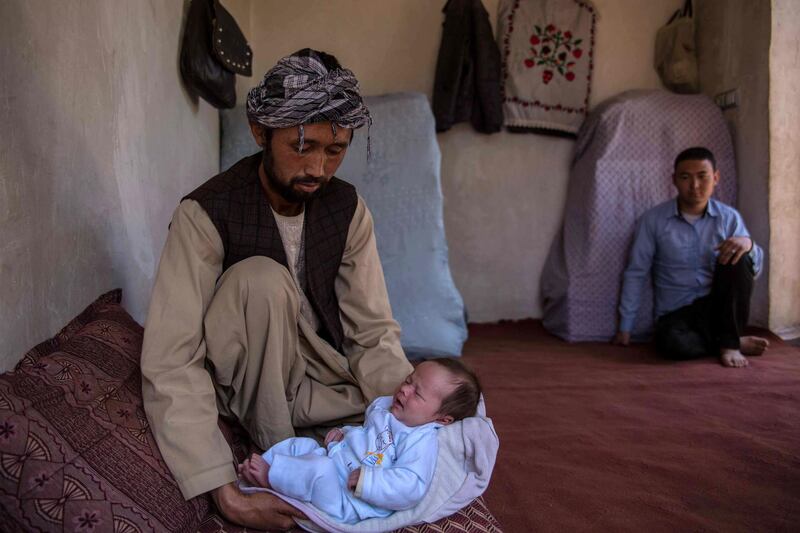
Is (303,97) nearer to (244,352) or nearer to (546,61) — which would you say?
(244,352)

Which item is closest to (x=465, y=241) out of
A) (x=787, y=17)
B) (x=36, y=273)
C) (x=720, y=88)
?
(x=720, y=88)

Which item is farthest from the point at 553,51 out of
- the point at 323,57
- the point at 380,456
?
the point at 380,456

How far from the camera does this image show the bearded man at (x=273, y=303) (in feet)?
4.95

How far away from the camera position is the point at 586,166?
418 cm

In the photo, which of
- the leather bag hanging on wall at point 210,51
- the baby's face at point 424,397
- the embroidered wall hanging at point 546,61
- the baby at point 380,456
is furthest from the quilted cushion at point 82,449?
the embroidered wall hanging at point 546,61

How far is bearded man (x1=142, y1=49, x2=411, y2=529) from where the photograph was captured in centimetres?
151

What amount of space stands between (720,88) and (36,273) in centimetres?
403

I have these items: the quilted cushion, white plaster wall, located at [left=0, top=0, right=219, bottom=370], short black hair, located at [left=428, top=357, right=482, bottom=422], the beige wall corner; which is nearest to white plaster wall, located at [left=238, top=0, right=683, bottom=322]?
the beige wall corner

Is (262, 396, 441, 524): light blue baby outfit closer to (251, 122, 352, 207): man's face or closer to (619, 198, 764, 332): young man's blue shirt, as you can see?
(251, 122, 352, 207): man's face

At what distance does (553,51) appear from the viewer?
424cm

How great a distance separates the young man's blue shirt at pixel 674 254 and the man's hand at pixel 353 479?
2791mm

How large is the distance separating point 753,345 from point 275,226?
278cm

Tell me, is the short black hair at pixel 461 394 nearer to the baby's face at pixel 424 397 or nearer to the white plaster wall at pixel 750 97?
the baby's face at pixel 424 397

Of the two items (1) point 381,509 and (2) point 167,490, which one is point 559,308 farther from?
(2) point 167,490
